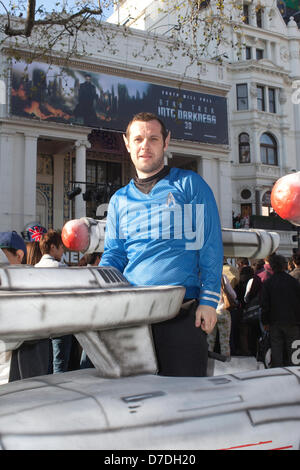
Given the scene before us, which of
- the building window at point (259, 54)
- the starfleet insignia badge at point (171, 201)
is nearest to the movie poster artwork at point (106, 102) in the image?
the building window at point (259, 54)

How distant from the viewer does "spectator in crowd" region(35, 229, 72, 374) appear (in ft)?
13.5

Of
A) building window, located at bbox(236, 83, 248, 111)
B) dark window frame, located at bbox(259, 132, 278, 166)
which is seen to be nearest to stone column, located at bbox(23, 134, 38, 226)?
building window, located at bbox(236, 83, 248, 111)

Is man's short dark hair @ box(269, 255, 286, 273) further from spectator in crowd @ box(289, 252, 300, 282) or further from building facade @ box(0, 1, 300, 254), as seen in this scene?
building facade @ box(0, 1, 300, 254)

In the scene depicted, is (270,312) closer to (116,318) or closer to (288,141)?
(116,318)

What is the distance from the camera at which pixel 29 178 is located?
77.4ft

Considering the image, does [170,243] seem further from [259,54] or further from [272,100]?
[259,54]

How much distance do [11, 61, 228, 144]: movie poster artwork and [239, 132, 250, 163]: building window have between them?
3674 millimetres

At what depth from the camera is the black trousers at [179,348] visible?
5.57ft

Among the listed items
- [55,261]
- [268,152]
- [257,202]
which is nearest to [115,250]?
[55,261]

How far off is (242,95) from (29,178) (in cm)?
1657

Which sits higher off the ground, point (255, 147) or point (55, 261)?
point (255, 147)

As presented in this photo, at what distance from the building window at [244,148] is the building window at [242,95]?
199 cm

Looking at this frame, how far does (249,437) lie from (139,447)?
34cm
